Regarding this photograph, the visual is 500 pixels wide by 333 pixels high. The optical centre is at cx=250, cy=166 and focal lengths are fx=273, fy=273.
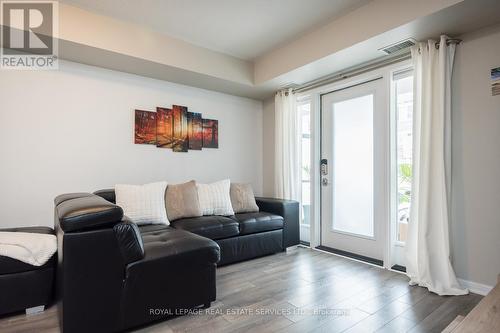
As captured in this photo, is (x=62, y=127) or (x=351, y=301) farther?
(x=62, y=127)

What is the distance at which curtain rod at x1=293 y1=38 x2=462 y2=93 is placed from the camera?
2.85 metres

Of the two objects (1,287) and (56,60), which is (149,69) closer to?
(56,60)

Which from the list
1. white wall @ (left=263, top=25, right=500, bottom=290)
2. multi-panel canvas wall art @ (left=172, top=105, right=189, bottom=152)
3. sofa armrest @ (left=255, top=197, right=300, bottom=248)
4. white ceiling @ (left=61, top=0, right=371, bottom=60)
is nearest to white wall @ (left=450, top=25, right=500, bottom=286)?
white wall @ (left=263, top=25, right=500, bottom=290)

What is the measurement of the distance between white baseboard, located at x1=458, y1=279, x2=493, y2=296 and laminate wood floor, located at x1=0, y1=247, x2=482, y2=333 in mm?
68

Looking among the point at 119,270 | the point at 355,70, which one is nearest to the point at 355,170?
the point at 355,70

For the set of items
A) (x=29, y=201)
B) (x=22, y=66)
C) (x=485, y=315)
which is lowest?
(x=485, y=315)

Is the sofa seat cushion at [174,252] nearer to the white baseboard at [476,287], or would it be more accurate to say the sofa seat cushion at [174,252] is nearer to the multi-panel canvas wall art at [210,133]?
the multi-panel canvas wall art at [210,133]

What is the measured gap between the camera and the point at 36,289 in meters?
2.00

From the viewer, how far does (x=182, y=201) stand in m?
3.20

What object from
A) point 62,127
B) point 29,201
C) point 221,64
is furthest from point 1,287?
point 221,64

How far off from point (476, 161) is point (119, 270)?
2970 millimetres

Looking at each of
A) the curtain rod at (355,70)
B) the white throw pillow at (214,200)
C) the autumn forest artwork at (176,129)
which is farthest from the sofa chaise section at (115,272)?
the curtain rod at (355,70)

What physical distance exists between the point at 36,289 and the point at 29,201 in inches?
48.7

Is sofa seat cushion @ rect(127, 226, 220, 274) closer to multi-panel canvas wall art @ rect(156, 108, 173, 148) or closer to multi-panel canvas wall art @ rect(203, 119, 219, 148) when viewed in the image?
multi-panel canvas wall art @ rect(156, 108, 173, 148)
